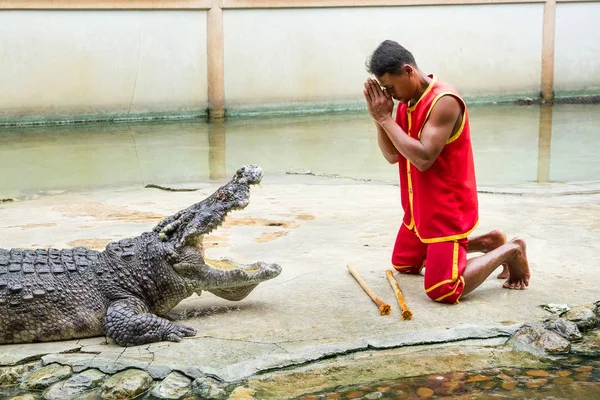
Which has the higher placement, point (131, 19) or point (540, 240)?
point (131, 19)

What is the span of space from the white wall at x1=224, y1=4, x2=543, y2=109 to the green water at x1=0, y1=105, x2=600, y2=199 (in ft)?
2.80

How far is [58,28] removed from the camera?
13.2 metres

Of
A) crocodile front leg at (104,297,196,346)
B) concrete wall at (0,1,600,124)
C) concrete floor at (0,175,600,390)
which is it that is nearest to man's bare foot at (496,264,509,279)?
concrete floor at (0,175,600,390)

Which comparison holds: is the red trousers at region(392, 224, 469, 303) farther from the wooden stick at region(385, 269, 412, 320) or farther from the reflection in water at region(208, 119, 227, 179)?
the reflection in water at region(208, 119, 227, 179)

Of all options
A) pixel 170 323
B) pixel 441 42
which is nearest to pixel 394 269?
pixel 170 323

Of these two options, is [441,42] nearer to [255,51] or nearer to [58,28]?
[255,51]

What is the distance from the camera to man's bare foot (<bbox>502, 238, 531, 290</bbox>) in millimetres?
4332

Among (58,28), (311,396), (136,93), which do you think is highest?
(58,28)

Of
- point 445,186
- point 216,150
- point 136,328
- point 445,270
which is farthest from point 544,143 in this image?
point 136,328

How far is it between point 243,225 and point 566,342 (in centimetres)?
267

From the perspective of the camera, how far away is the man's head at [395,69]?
13.5 feet

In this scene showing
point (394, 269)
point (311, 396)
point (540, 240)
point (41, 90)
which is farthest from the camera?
point (41, 90)

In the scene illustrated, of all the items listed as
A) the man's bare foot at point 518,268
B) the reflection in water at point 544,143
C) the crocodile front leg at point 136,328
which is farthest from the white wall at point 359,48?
the crocodile front leg at point 136,328

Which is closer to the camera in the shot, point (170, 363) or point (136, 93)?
point (170, 363)
